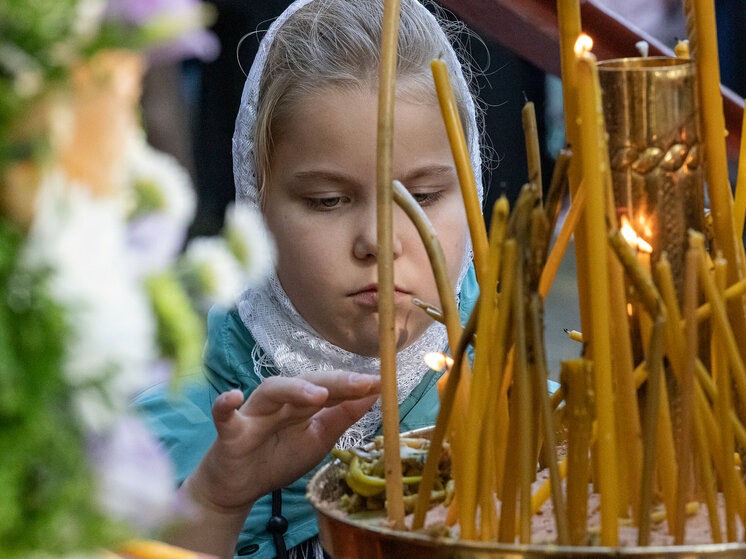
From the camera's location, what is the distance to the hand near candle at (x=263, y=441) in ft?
1.53

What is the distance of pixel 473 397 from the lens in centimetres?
29

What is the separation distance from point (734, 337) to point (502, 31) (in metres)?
0.71

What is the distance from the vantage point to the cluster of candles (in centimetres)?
27

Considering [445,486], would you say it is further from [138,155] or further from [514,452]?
[138,155]

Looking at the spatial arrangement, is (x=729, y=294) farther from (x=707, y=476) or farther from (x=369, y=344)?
(x=369, y=344)

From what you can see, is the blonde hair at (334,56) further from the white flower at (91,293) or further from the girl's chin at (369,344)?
the white flower at (91,293)

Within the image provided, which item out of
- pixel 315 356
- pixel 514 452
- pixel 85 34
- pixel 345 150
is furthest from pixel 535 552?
pixel 315 356

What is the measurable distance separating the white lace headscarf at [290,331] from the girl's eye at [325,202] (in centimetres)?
15

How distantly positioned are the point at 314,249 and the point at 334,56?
21 centimetres

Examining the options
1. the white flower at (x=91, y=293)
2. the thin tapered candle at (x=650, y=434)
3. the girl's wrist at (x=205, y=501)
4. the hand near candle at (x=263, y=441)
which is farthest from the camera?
the girl's wrist at (x=205, y=501)

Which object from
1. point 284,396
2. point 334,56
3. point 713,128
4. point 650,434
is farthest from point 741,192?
point 334,56

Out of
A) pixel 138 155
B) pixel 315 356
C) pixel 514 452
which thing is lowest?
pixel 315 356

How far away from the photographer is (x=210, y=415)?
854 millimetres

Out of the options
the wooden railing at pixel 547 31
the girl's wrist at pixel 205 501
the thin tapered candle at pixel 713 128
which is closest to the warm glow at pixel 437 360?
the thin tapered candle at pixel 713 128
